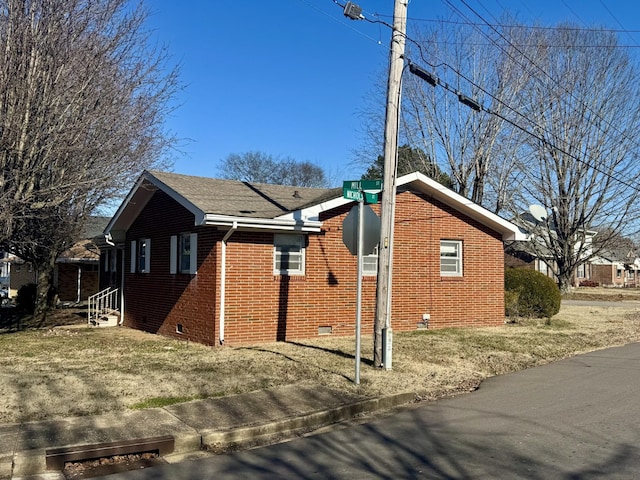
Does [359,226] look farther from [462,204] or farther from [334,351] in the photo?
[462,204]

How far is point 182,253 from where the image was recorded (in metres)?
14.7

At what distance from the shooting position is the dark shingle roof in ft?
43.1

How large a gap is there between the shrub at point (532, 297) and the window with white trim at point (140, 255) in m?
11.0

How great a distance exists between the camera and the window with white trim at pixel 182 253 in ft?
45.9

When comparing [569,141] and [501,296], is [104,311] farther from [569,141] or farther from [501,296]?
[569,141]

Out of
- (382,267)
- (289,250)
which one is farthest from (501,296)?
(382,267)

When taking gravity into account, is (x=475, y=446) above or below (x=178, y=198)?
below

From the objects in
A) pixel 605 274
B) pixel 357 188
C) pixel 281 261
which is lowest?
pixel 605 274

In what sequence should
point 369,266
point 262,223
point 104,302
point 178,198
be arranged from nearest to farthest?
1. point 262,223
2. point 178,198
3. point 369,266
4. point 104,302

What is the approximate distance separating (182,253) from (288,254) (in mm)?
2810

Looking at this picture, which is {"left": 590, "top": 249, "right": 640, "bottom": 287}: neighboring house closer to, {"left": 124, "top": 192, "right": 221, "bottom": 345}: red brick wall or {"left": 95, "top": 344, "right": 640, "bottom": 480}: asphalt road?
{"left": 124, "top": 192, "right": 221, "bottom": 345}: red brick wall

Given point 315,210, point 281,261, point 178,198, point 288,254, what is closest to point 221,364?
point 281,261

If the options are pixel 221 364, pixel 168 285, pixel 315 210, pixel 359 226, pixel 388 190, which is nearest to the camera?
pixel 359 226

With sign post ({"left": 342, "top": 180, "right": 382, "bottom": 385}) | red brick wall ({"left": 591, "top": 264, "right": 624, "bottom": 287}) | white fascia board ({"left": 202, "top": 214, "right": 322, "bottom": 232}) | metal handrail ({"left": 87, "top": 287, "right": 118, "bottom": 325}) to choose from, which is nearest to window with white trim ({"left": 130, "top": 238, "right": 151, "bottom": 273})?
metal handrail ({"left": 87, "top": 287, "right": 118, "bottom": 325})
